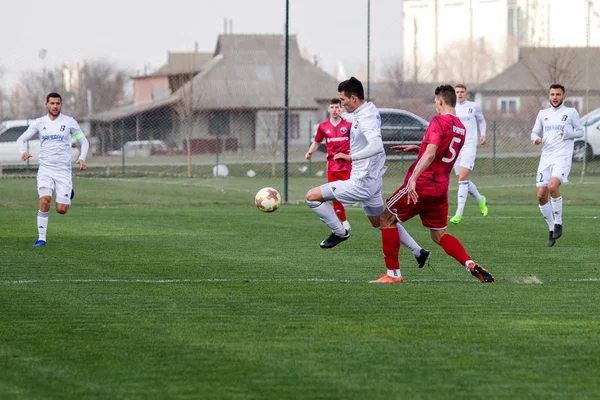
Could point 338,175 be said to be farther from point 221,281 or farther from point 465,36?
point 465,36

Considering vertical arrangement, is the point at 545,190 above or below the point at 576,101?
below

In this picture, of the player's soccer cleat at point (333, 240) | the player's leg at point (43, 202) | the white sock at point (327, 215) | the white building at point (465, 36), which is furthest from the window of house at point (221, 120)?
the white sock at point (327, 215)

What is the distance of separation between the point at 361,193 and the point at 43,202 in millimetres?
5269

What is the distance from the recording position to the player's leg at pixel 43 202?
49.7ft

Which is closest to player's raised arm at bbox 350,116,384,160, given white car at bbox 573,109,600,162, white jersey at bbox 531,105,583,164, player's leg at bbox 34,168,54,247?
white jersey at bbox 531,105,583,164

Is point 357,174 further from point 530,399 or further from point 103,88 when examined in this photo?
point 103,88

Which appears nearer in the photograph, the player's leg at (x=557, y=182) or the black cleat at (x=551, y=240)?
the black cleat at (x=551, y=240)

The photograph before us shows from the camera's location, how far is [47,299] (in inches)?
392

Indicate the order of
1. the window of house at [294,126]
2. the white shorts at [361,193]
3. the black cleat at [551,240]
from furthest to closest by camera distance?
the window of house at [294,126] → the black cleat at [551,240] → the white shorts at [361,193]

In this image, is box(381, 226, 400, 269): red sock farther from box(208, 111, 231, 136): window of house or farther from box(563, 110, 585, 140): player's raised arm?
box(208, 111, 231, 136): window of house

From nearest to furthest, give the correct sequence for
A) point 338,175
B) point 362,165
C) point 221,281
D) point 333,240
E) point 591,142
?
point 221,281, point 362,165, point 333,240, point 338,175, point 591,142

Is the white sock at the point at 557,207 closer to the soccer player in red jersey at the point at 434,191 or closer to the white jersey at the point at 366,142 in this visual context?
the white jersey at the point at 366,142

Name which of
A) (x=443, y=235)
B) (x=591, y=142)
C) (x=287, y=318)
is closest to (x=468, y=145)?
(x=443, y=235)

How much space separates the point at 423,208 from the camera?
36.2 feet
